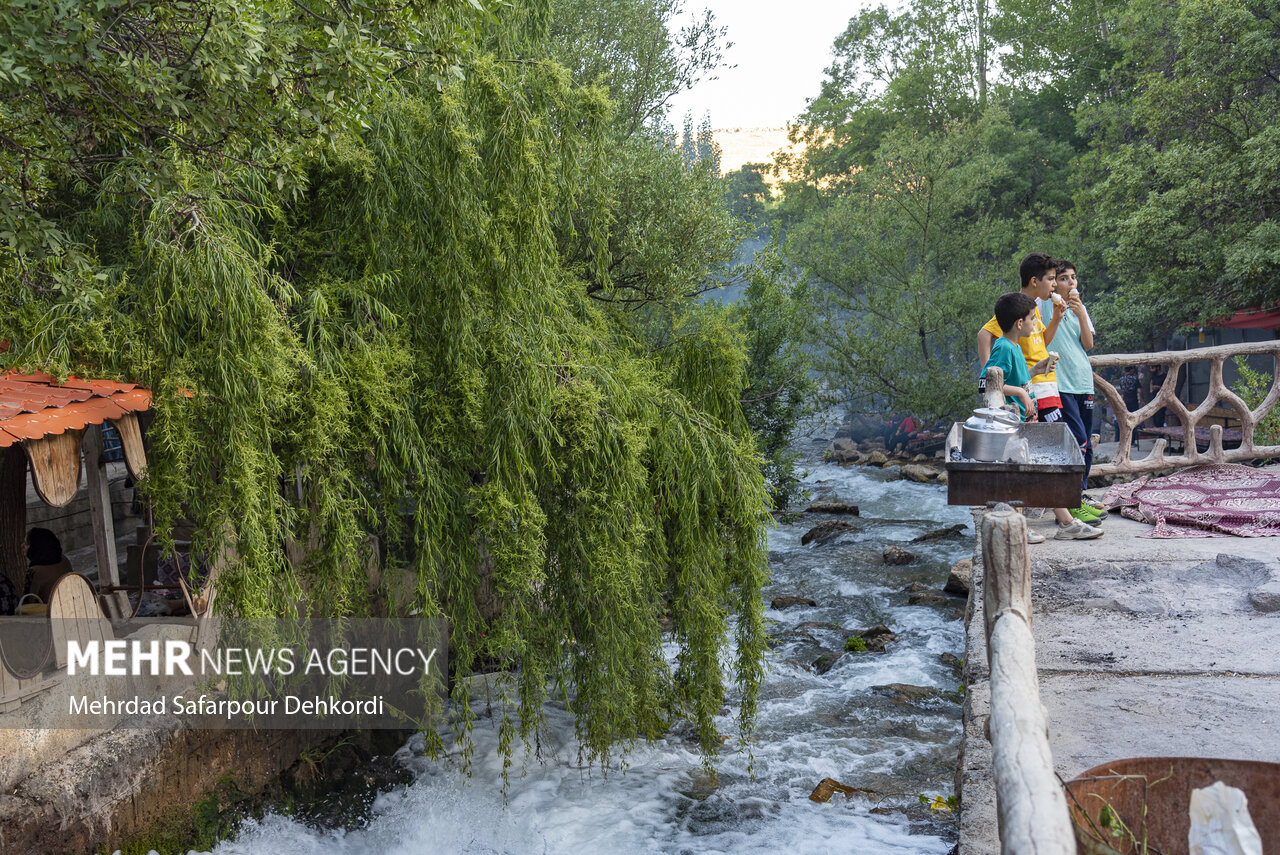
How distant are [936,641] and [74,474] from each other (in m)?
9.37

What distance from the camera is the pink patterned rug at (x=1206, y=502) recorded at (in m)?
7.18

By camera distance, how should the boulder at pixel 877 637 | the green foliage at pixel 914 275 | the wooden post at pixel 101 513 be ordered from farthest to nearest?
the green foliage at pixel 914 275 < the boulder at pixel 877 637 < the wooden post at pixel 101 513

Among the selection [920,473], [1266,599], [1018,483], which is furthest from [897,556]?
[1018,483]

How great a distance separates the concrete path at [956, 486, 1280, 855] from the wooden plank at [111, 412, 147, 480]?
195 inches

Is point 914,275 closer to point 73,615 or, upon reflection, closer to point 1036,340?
point 1036,340

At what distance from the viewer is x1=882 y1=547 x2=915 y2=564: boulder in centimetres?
1445

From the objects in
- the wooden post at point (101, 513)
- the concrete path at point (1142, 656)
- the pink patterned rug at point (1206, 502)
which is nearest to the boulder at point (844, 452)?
the pink patterned rug at point (1206, 502)

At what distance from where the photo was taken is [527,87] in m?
6.32

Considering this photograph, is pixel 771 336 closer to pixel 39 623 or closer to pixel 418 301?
pixel 418 301

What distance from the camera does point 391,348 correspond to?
575cm

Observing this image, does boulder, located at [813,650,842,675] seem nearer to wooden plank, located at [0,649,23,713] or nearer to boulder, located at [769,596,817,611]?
boulder, located at [769,596,817,611]

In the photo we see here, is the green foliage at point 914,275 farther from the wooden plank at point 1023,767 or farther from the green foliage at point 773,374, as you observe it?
the wooden plank at point 1023,767

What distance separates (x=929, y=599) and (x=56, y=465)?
1060 centimetres

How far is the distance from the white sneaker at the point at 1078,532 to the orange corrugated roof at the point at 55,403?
21.8 feet
